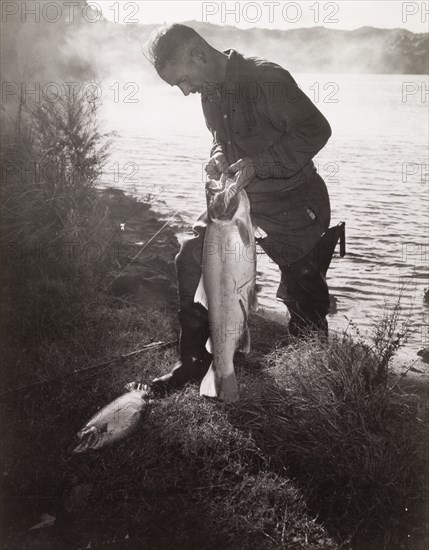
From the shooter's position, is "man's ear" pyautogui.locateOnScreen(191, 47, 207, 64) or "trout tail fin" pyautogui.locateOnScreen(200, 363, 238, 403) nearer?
"trout tail fin" pyautogui.locateOnScreen(200, 363, 238, 403)

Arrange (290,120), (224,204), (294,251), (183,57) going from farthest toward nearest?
(294,251) → (290,120) → (183,57) → (224,204)

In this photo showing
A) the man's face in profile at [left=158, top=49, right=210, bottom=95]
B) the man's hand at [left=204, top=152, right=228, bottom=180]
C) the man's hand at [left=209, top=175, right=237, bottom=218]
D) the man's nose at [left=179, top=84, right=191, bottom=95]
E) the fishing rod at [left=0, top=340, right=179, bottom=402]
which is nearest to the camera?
the man's hand at [left=209, top=175, right=237, bottom=218]

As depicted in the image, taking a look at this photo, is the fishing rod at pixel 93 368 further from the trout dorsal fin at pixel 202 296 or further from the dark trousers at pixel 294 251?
the trout dorsal fin at pixel 202 296

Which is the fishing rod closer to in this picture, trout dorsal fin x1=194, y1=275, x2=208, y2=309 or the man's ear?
trout dorsal fin x1=194, y1=275, x2=208, y2=309

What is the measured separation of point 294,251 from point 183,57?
5.54 feet

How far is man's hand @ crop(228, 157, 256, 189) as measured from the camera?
3926 mm

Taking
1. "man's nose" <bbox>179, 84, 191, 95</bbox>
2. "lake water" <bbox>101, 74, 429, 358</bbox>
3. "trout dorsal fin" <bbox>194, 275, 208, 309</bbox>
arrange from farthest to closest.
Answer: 1. "lake water" <bbox>101, 74, 429, 358</bbox>
2. "man's nose" <bbox>179, 84, 191, 95</bbox>
3. "trout dorsal fin" <bbox>194, 275, 208, 309</bbox>

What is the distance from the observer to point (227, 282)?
12.2ft

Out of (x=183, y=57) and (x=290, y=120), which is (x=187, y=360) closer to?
(x=290, y=120)

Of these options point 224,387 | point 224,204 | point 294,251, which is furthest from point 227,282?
point 294,251

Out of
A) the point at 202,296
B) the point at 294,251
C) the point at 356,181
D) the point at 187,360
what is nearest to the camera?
the point at 202,296

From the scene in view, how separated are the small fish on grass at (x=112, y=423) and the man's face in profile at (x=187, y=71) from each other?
2.40m

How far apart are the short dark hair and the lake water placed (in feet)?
8.74

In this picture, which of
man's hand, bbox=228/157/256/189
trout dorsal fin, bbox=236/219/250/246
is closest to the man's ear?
man's hand, bbox=228/157/256/189
